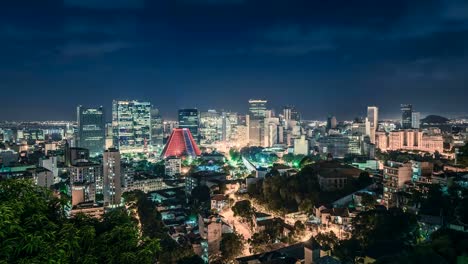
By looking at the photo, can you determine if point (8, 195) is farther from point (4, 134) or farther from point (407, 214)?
point (4, 134)

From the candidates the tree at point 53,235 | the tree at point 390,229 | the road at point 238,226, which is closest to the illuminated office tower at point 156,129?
the road at point 238,226

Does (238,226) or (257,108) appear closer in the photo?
(238,226)

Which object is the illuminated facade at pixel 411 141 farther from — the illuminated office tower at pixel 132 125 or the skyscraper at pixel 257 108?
the illuminated office tower at pixel 132 125

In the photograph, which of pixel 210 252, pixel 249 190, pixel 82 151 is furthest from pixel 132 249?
pixel 82 151

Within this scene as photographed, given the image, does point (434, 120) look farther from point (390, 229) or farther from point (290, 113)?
point (390, 229)

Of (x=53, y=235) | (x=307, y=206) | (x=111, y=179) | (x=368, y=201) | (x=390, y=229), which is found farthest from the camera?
(x=111, y=179)

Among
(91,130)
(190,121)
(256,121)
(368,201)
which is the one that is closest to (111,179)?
(368,201)
